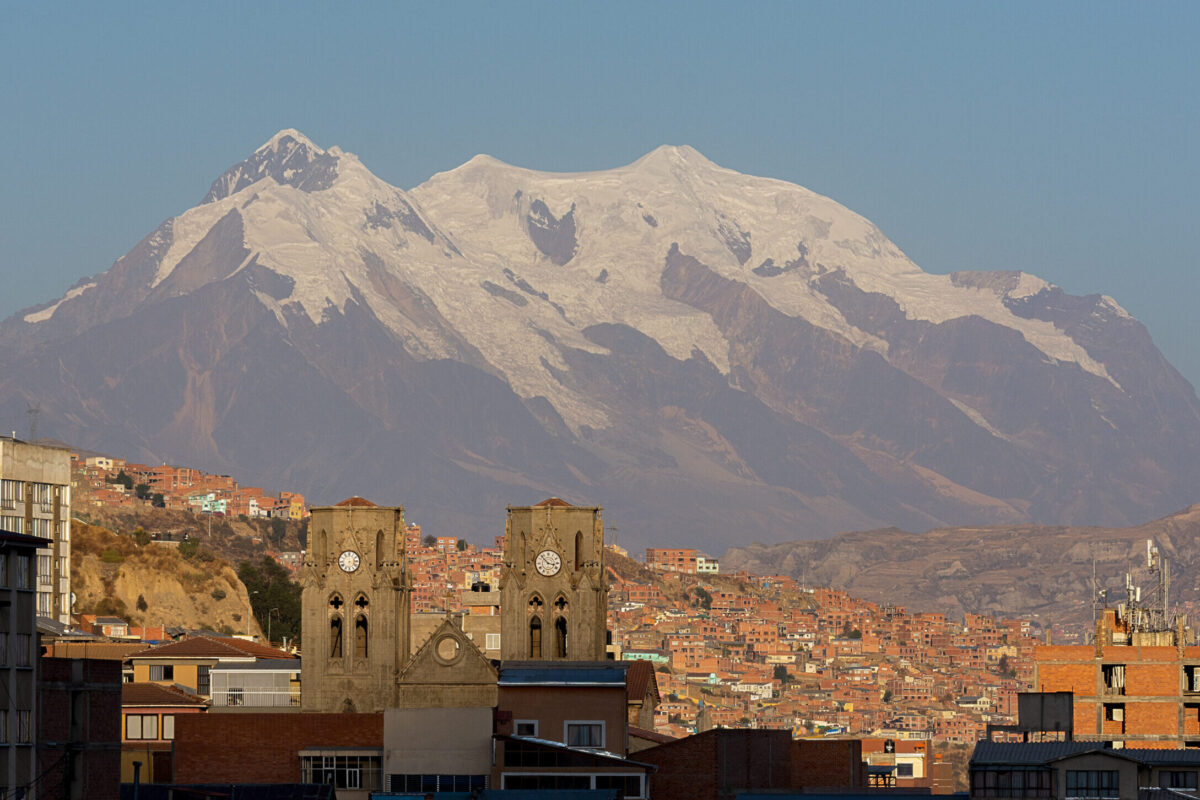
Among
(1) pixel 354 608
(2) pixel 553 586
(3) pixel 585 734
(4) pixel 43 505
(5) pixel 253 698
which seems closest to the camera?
(3) pixel 585 734

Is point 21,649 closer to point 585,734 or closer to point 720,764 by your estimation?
point 720,764

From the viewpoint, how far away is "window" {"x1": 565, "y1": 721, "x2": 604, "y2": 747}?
107m

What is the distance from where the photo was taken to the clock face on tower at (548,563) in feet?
453

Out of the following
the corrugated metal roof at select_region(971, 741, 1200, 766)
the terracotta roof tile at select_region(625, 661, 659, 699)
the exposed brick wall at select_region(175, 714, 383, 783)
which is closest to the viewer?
the corrugated metal roof at select_region(971, 741, 1200, 766)

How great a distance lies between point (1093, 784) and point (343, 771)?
2971 cm

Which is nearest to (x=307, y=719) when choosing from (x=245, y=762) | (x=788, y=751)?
(x=245, y=762)

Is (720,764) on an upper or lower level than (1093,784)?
lower

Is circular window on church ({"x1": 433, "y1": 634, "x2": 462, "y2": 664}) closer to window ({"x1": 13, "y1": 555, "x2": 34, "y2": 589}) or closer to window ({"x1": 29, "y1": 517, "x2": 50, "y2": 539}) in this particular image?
window ({"x1": 29, "y1": 517, "x2": 50, "y2": 539})

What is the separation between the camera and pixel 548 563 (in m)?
138

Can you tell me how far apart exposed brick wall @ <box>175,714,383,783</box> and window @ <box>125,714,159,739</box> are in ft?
28.9

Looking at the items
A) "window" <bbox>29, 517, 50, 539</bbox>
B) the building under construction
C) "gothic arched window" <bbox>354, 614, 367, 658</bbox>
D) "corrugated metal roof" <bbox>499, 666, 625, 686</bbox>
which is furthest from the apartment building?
"window" <bbox>29, 517, 50, 539</bbox>

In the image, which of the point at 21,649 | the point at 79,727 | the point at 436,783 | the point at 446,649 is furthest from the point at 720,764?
the point at 21,649

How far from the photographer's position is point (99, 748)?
252ft

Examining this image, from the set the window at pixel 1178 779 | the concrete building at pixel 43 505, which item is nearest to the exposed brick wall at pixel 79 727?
the window at pixel 1178 779
